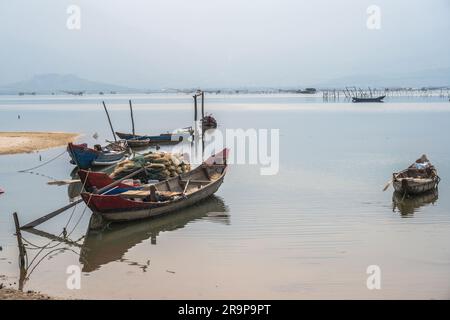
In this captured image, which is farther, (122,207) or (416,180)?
(416,180)

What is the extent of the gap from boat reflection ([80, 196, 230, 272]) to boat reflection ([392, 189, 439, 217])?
238 inches

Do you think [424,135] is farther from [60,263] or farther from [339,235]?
[60,263]

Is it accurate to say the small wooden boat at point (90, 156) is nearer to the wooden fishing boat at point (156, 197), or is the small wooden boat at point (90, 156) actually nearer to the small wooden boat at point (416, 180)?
the wooden fishing boat at point (156, 197)

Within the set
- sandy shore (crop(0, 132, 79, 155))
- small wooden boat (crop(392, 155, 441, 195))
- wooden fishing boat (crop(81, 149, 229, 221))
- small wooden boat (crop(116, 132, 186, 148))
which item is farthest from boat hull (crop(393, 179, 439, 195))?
sandy shore (crop(0, 132, 79, 155))

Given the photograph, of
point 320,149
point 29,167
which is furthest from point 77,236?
point 320,149

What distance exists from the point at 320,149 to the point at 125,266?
86.6ft

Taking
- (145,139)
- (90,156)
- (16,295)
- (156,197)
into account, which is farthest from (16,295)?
(145,139)

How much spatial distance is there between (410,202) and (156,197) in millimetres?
9245

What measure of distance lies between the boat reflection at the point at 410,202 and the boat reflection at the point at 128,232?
604 centimetres

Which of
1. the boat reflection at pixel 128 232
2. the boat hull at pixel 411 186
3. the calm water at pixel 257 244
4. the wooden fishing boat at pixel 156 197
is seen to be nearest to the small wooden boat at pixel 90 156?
the calm water at pixel 257 244

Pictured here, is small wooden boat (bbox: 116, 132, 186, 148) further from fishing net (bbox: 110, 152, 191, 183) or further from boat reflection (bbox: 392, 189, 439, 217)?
boat reflection (bbox: 392, 189, 439, 217)

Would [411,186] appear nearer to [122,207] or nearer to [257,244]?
[257,244]

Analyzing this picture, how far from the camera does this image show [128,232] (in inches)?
614

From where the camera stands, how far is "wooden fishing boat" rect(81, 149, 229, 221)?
603 inches
